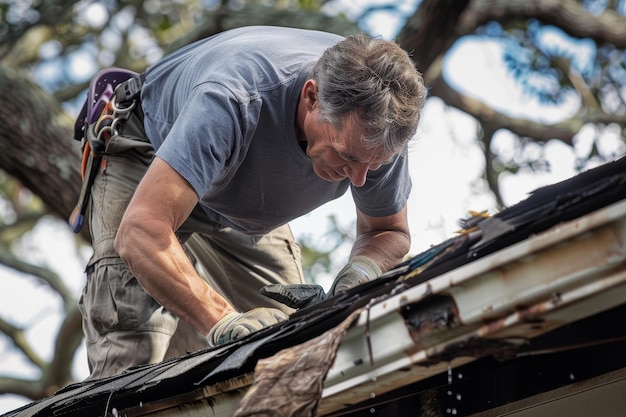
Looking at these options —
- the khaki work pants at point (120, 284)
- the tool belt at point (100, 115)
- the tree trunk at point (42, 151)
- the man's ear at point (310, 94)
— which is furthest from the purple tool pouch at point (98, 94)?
the tree trunk at point (42, 151)

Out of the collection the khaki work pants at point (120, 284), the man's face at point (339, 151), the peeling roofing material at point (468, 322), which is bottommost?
the khaki work pants at point (120, 284)

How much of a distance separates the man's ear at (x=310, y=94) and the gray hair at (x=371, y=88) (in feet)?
0.10

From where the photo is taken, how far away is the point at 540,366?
2.57 meters

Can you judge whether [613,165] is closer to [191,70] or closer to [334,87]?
[334,87]

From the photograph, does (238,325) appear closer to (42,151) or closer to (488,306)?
(488,306)

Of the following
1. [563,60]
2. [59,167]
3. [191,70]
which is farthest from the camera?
[563,60]

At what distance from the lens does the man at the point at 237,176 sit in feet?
10.6

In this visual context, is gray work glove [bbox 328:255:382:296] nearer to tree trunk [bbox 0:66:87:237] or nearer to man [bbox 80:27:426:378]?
man [bbox 80:27:426:378]

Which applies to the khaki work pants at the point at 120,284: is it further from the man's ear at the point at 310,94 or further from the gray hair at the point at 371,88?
the gray hair at the point at 371,88

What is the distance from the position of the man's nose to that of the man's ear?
243 millimetres

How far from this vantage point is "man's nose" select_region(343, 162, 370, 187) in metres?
3.49

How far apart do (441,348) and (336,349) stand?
0.21 meters

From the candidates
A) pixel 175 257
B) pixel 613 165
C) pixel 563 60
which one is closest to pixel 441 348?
pixel 613 165

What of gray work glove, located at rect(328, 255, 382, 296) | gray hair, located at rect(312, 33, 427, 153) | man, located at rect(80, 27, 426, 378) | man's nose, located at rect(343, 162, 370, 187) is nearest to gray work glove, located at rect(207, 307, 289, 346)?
man, located at rect(80, 27, 426, 378)
